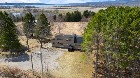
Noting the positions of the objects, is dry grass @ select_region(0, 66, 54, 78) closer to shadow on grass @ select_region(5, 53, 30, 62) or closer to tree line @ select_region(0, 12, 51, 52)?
shadow on grass @ select_region(5, 53, 30, 62)

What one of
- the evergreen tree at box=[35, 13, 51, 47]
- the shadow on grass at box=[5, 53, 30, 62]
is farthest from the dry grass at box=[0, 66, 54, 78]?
the evergreen tree at box=[35, 13, 51, 47]

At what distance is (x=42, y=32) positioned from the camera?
73.5 meters

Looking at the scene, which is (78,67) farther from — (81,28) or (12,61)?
(81,28)

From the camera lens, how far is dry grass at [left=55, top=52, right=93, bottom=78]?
1820 inches

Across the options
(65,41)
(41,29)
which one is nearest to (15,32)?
(41,29)

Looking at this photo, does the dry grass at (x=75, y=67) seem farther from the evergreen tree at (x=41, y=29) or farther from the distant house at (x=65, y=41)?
the evergreen tree at (x=41, y=29)

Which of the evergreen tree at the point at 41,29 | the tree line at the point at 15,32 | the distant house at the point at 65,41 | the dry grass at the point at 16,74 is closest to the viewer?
the dry grass at the point at 16,74

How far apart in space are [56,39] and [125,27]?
3306cm

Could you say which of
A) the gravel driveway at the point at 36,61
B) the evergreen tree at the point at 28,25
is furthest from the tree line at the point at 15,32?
the gravel driveway at the point at 36,61

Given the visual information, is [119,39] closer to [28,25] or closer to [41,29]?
[41,29]

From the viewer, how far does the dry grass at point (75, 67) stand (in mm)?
46219

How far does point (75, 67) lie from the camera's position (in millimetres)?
50062

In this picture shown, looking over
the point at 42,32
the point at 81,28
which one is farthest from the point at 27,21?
the point at 81,28

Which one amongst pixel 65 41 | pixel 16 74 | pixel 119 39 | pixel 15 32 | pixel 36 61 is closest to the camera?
pixel 119 39
